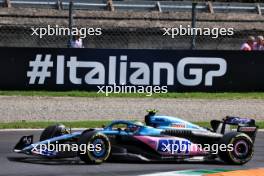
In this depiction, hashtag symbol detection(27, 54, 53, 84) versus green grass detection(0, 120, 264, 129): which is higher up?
hashtag symbol detection(27, 54, 53, 84)

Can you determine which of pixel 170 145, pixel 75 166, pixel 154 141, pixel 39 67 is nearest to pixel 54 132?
pixel 75 166

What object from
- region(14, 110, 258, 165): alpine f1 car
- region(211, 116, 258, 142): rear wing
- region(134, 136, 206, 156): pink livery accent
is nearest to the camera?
region(14, 110, 258, 165): alpine f1 car

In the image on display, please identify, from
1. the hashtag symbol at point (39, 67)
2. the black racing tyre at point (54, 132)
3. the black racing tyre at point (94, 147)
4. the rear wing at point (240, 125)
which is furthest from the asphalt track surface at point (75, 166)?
the hashtag symbol at point (39, 67)

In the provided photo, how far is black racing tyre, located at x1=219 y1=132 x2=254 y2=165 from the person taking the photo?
12133mm

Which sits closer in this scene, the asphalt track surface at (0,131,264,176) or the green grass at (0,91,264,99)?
the asphalt track surface at (0,131,264,176)

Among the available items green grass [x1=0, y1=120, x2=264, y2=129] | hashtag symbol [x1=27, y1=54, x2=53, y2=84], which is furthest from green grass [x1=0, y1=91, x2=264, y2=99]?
green grass [x1=0, y1=120, x2=264, y2=129]

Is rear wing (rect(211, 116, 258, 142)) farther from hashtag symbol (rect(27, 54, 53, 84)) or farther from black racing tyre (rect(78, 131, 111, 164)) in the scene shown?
hashtag symbol (rect(27, 54, 53, 84))

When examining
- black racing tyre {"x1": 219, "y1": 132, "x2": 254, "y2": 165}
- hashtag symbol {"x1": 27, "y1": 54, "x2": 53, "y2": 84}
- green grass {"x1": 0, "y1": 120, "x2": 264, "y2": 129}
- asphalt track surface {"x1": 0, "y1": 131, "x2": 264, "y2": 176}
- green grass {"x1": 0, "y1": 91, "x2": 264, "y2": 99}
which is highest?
hashtag symbol {"x1": 27, "y1": 54, "x2": 53, "y2": 84}

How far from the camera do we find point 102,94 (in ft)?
67.5

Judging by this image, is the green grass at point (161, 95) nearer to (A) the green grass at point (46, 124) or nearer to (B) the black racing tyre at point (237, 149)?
(A) the green grass at point (46, 124)

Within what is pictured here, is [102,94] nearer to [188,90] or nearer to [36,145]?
[188,90]

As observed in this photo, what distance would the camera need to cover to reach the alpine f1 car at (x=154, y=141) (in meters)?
11.5

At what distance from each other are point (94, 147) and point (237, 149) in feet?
7.20

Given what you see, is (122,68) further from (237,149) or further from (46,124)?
(237,149)
